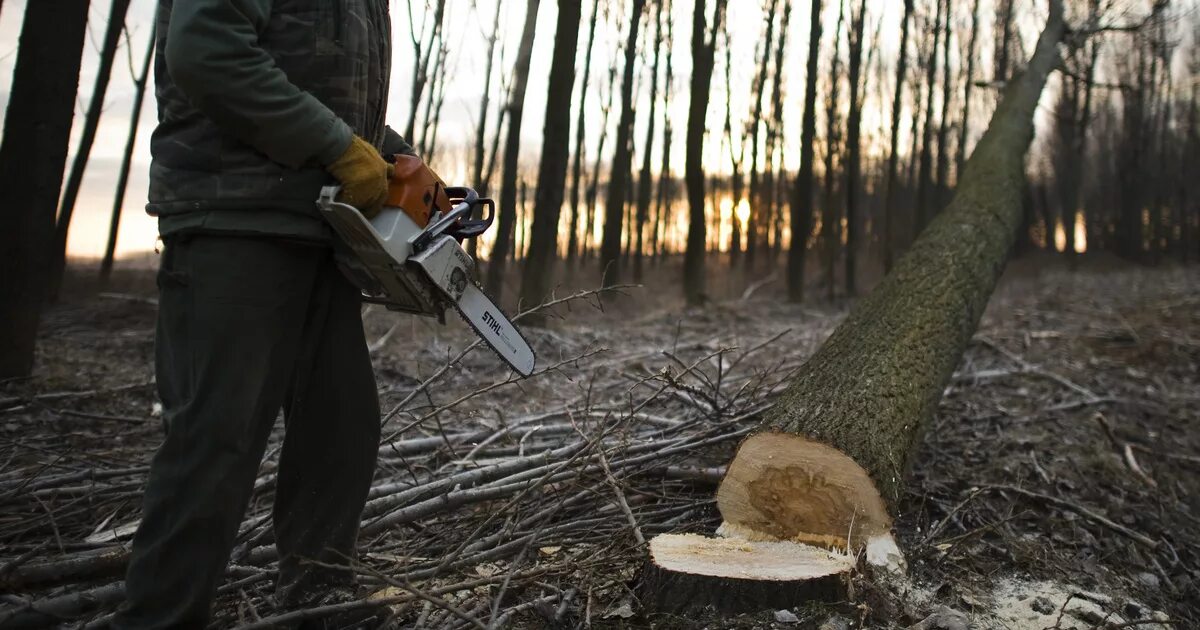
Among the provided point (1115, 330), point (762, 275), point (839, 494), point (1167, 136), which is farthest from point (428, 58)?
point (1167, 136)

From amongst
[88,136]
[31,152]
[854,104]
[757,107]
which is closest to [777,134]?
[757,107]

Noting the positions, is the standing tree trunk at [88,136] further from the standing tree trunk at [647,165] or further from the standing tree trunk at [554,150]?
the standing tree trunk at [647,165]

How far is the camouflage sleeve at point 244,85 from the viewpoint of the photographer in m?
1.65

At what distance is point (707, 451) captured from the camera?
3371mm

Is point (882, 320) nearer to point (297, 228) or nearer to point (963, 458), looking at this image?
point (963, 458)

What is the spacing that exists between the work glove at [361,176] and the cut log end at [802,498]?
4.80ft

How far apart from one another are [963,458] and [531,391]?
2.80 metres

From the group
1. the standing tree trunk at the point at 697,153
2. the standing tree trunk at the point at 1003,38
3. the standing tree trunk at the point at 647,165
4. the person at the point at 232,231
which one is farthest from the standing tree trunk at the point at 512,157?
the standing tree trunk at the point at 1003,38

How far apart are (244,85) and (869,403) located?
2.30 metres

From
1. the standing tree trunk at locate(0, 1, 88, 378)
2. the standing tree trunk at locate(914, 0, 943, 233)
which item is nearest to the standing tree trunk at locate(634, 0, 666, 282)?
the standing tree trunk at locate(914, 0, 943, 233)

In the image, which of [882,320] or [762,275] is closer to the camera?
[882,320]

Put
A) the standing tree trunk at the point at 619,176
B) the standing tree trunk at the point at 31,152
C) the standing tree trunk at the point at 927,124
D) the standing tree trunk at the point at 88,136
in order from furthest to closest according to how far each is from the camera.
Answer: the standing tree trunk at the point at 927,124
the standing tree trunk at the point at 619,176
the standing tree trunk at the point at 88,136
the standing tree trunk at the point at 31,152

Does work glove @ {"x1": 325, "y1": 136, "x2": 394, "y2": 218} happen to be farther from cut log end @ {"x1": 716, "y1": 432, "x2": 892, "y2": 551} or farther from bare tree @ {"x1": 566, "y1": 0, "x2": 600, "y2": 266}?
bare tree @ {"x1": 566, "y1": 0, "x2": 600, "y2": 266}

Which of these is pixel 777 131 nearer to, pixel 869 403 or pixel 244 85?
pixel 869 403
